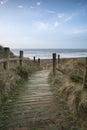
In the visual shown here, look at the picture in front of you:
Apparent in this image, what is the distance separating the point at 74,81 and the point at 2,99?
2.67 metres

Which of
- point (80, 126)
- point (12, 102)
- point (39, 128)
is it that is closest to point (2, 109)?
point (12, 102)

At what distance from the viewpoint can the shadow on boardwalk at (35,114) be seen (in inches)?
207

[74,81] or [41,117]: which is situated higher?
[74,81]

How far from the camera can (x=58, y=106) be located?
6.84m

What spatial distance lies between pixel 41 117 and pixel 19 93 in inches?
114

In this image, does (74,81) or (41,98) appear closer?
(41,98)

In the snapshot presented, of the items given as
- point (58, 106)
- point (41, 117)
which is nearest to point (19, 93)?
point (58, 106)

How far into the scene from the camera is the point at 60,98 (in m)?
7.80

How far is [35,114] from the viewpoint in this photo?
604 centimetres

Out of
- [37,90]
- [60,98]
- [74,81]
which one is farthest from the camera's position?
[37,90]

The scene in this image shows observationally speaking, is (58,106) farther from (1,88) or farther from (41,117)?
(1,88)

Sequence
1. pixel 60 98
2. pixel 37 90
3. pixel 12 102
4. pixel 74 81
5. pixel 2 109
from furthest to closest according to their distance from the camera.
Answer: pixel 37 90 < pixel 74 81 < pixel 60 98 < pixel 12 102 < pixel 2 109

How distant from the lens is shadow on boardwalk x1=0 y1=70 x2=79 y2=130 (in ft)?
17.3

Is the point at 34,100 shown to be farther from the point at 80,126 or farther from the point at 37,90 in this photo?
the point at 80,126
